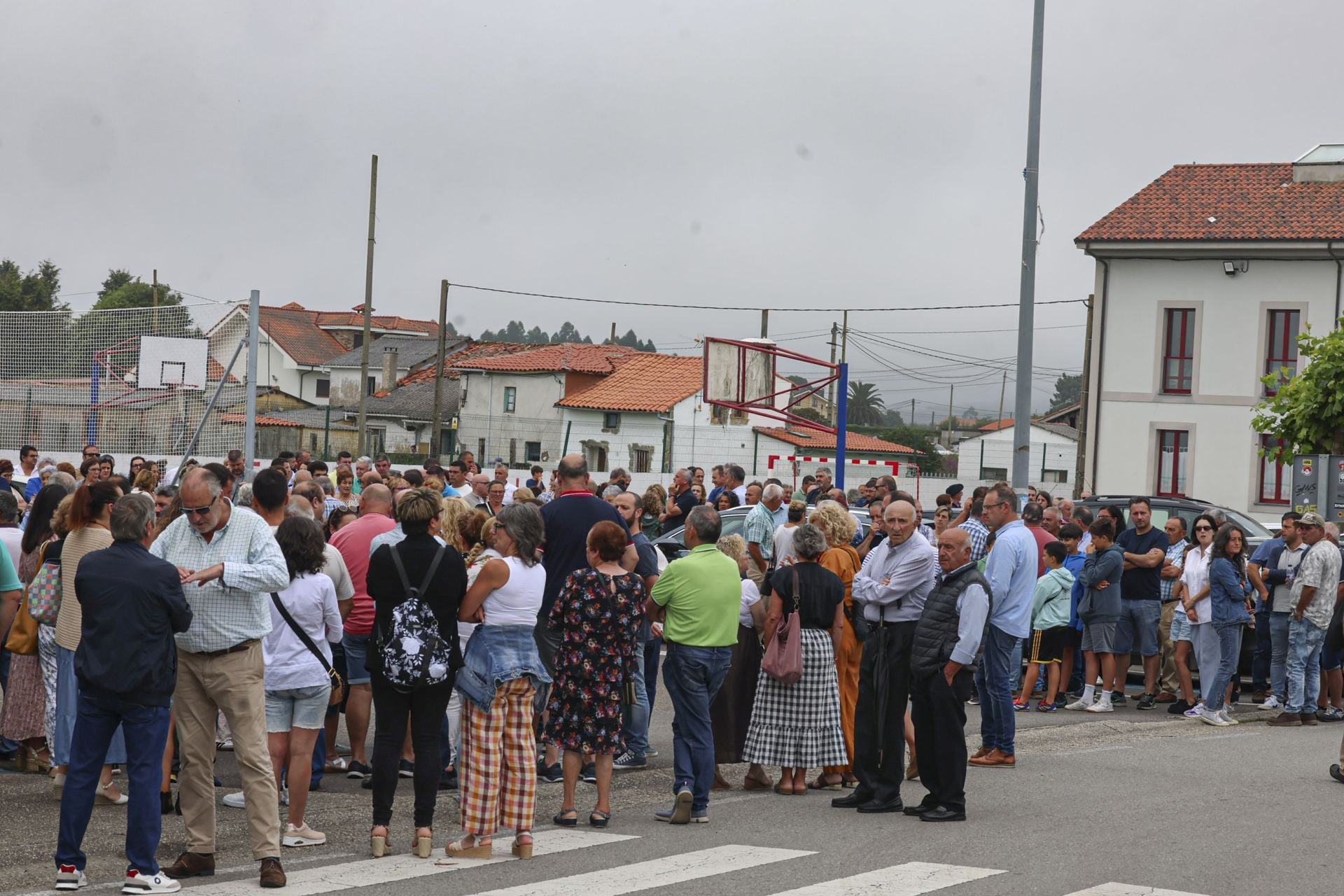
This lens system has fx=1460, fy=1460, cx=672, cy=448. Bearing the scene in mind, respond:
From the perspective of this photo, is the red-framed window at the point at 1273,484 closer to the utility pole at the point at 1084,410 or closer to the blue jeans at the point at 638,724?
the utility pole at the point at 1084,410

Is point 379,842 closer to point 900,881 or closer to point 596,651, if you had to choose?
point 596,651

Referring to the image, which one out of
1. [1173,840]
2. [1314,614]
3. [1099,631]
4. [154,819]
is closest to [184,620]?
[154,819]

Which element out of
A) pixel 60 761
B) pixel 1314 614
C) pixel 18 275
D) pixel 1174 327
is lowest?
pixel 60 761

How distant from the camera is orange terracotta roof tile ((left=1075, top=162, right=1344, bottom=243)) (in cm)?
3853

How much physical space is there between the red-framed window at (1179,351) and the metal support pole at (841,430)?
1624 centimetres

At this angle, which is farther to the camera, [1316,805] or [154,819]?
[1316,805]

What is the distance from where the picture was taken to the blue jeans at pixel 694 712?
837 centimetres

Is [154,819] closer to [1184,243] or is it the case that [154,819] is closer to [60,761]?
[60,761]

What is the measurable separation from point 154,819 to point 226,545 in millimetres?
1259

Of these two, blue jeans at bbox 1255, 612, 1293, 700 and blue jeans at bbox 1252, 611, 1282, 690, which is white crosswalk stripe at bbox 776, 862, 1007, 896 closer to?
blue jeans at bbox 1255, 612, 1293, 700

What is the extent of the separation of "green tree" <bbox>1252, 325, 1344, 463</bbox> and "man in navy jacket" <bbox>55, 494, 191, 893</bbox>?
2398cm

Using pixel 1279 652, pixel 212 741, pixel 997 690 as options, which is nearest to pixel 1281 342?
pixel 1279 652

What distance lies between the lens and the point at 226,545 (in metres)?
6.80

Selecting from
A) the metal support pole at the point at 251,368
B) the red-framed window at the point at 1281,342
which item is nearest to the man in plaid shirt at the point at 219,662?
the metal support pole at the point at 251,368
